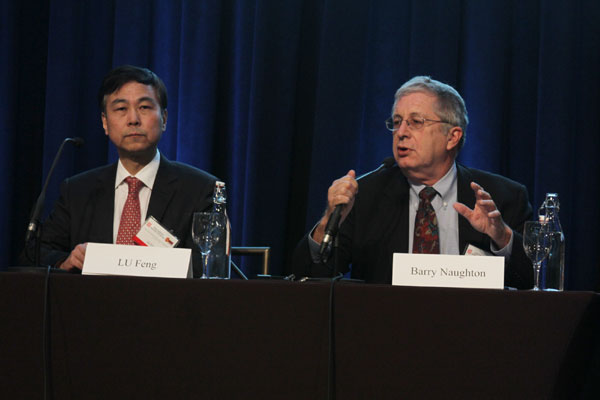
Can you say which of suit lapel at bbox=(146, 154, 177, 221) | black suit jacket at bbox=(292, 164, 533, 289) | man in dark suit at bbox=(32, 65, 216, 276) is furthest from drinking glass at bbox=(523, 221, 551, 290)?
suit lapel at bbox=(146, 154, 177, 221)

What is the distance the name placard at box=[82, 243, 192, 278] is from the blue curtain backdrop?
1650 millimetres

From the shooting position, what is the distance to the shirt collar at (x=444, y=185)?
9.66 feet

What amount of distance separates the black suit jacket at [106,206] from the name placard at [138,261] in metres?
0.89

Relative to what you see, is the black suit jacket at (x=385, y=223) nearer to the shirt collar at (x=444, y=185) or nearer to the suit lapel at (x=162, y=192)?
the shirt collar at (x=444, y=185)

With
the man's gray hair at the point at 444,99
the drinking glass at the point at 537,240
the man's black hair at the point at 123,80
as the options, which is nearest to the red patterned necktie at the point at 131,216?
the man's black hair at the point at 123,80

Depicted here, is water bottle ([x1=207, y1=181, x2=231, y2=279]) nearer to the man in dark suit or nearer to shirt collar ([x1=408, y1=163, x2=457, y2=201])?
the man in dark suit

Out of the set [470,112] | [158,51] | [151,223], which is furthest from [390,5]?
[151,223]

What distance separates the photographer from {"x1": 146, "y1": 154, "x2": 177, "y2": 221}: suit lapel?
3.01 meters

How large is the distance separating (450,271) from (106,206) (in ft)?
5.61

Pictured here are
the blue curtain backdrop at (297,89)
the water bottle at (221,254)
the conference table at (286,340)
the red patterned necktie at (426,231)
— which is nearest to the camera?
the conference table at (286,340)

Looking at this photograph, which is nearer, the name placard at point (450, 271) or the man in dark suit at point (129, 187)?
the name placard at point (450, 271)

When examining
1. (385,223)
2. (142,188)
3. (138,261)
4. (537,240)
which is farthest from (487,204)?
(142,188)

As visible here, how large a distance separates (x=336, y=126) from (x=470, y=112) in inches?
26.6

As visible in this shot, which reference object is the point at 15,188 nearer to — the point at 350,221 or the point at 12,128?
the point at 12,128
